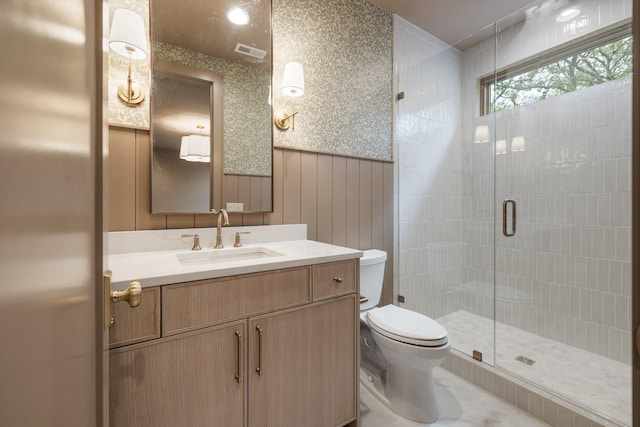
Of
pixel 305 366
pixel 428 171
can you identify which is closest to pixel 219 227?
pixel 305 366

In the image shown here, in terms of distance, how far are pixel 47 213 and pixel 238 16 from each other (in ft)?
5.69

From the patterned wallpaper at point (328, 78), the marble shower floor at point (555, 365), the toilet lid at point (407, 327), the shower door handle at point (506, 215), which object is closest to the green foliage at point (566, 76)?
the shower door handle at point (506, 215)

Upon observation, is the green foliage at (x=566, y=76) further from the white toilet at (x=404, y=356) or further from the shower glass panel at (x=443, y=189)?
the white toilet at (x=404, y=356)

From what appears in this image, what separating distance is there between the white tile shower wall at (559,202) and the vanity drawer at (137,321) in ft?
8.28

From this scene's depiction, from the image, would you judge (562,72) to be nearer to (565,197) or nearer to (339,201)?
(565,197)

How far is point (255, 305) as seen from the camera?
111 centimetres

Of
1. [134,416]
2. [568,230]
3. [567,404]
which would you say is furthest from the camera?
[568,230]

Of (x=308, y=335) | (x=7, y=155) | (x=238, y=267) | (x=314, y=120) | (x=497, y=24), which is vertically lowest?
(x=308, y=335)

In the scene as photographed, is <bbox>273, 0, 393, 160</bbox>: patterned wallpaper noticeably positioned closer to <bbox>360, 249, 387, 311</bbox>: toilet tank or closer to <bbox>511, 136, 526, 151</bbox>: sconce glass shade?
<bbox>360, 249, 387, 311</bbox>: toilet tank

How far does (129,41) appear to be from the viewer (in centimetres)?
126

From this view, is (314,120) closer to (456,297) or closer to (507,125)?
(507,125)

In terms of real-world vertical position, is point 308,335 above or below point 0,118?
below

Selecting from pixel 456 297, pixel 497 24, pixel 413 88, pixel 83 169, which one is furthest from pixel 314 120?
pixel 456 297

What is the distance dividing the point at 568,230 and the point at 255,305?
2323 millimetres
